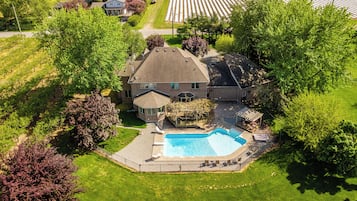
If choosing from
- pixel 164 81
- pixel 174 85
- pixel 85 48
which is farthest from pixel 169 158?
pixel 85 48

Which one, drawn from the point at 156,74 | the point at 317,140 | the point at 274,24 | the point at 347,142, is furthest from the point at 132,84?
the point at 347,142

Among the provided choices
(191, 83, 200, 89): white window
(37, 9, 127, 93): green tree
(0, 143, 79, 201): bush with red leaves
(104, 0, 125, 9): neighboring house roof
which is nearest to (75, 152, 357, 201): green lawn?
(0, 143, 79, 201): bush with red leaves

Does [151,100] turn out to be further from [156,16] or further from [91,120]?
[156,16]

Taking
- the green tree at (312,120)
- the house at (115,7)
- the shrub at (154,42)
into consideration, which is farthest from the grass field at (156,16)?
the green tree at (312,120)

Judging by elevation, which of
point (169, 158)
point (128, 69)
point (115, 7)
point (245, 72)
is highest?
point (115, 7)

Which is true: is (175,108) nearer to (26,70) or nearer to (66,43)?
(66,43)

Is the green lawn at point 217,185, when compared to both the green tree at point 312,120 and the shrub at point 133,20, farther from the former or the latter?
the shrub at point 133,20
